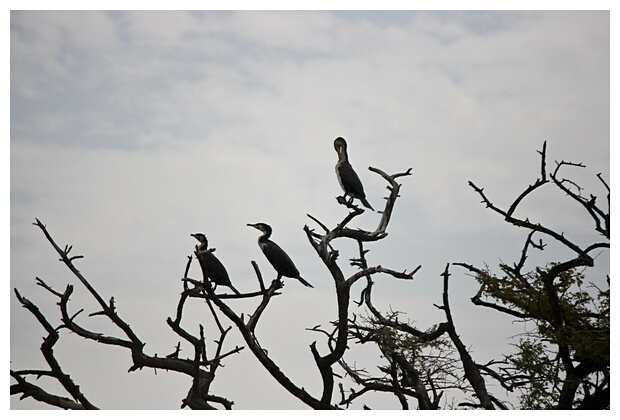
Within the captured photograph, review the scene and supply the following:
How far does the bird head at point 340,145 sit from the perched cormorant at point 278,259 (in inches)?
52.0

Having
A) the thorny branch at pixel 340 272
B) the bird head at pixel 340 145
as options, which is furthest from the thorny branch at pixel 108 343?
the bird head at pixel 340 145

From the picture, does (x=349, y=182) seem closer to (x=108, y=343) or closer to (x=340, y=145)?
(x=340, y=145)

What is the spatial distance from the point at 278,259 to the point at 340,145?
71.3 inches

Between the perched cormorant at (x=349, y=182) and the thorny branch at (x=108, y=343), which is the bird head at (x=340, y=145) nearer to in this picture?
the perched cormorant at (x=349, y=182)

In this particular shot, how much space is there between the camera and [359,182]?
30.2 feet

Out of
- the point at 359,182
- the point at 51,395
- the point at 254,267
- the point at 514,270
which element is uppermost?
the point at 359,182

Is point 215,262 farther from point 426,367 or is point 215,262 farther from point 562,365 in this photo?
point 562,365

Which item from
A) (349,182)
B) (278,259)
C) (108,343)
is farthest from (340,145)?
(108,343)

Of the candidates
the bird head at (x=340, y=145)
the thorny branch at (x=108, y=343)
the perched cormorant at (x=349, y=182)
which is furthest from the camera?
the bird head at (x=340, y=145)

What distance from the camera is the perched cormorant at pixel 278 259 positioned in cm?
863

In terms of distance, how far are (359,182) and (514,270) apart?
1900mm

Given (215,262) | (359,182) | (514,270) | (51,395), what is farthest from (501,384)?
(51,395)

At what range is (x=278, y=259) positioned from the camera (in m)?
8.78

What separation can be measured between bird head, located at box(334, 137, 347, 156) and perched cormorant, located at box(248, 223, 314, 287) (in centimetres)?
132
